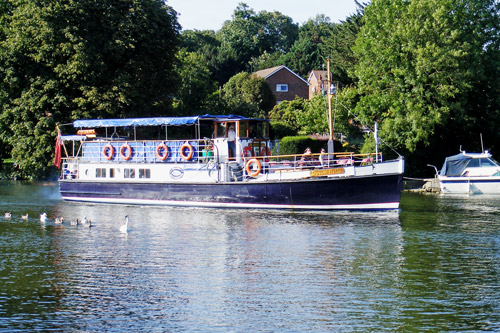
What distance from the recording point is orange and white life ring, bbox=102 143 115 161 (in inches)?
1518

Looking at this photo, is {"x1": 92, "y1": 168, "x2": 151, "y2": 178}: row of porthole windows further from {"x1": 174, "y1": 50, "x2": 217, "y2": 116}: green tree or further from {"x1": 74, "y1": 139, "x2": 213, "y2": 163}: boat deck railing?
{"x1": 174, "y1": 50, "x2": 217, "y2": 116}: green tree

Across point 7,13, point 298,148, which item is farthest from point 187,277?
point 7,13

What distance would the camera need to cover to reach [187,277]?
733 inches

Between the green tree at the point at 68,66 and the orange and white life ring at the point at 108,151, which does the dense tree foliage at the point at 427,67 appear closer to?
the green tree at the point at 68,66

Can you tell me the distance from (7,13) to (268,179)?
33220 mm

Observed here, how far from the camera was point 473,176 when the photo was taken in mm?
44250

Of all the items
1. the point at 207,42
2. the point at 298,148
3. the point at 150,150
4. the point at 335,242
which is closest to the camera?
the point at 335,242

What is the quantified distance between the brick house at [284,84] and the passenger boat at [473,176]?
5048 cm

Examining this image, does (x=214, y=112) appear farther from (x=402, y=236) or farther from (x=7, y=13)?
(x=402, y=236)

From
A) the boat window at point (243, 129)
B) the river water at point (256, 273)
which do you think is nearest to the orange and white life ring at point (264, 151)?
the boat window at point (243, 129)

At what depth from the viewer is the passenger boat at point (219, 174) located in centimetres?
3148

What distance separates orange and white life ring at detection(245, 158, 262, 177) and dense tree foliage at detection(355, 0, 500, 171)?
655 inches

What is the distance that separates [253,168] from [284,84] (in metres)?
62.6

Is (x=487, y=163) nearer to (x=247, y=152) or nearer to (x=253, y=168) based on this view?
(x=247, y=152)
